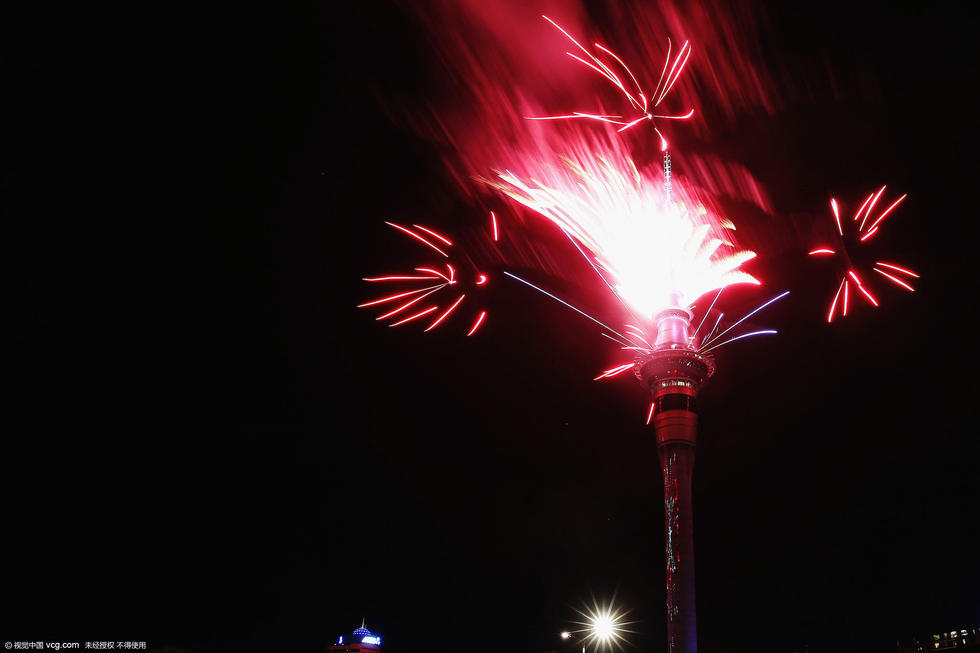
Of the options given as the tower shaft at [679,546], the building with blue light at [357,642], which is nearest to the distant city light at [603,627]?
the tower shaft at [679,546]

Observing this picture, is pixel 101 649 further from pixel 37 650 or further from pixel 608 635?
pixel 608 635

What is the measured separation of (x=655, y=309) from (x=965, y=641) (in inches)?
2128

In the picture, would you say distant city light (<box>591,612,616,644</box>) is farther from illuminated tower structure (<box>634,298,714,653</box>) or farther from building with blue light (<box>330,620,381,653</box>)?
building with blue light (<box>330,620,381,653</box>)


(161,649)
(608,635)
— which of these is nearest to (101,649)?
(161,649)

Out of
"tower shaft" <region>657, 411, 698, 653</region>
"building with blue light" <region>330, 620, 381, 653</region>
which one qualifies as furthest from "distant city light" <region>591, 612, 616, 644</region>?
"building with blue light" <region>330, 620, 381, 653</region>

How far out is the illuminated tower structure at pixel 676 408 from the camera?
52219 millimetres

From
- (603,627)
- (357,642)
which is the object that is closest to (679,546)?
(603,627)

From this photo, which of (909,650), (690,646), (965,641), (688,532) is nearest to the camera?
(690,646)

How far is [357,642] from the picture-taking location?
12544 centimetres

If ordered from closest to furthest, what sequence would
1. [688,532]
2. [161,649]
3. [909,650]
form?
1. [688,532]
2. [161,649]
3. [909,650]

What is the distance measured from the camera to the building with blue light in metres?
125

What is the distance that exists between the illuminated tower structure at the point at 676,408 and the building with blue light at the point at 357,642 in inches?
3551

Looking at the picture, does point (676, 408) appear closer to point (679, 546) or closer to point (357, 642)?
point (679, 546)

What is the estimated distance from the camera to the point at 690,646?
47.9 meters
